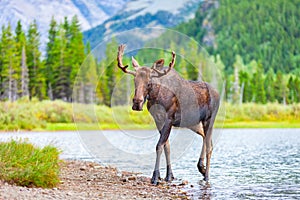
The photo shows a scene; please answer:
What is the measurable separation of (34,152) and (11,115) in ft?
147

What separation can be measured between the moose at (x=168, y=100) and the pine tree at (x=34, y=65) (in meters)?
71.6

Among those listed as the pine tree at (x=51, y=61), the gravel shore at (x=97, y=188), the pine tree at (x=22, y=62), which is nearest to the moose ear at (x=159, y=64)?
the gravel shore at (x=97, y=188)

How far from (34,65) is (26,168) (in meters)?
76.9

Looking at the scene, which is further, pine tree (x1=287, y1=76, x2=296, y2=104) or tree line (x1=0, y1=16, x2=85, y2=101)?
pine tree (x1=287, y1=76, x2=296, y2=104)

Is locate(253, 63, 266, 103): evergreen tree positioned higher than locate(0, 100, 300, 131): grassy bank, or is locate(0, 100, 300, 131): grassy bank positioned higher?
locate(253, 63, 266, 103): evergreen tree

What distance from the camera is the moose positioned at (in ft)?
54.0

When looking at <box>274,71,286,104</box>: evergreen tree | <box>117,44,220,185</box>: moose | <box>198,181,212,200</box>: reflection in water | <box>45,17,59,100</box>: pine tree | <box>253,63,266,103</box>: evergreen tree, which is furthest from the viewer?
<box>274,71,286,104</box>: evergreen tree

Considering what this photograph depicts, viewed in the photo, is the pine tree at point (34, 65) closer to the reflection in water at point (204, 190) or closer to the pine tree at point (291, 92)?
the pine tree at point (291, 92)

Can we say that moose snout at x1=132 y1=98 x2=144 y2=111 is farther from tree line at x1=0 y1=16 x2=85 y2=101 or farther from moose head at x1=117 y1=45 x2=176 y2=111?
tree line at x1=0 y1=16 x2=85 y2=101

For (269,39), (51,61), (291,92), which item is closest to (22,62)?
(51,61)

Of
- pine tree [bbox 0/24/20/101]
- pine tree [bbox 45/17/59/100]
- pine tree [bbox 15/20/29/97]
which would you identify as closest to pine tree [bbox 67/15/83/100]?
pine tree [bbox 45/17/59/100]

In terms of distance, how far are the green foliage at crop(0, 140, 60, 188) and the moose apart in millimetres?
2604

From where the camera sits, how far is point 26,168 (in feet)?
46.8

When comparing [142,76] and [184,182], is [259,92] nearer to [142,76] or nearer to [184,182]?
[184,182]
